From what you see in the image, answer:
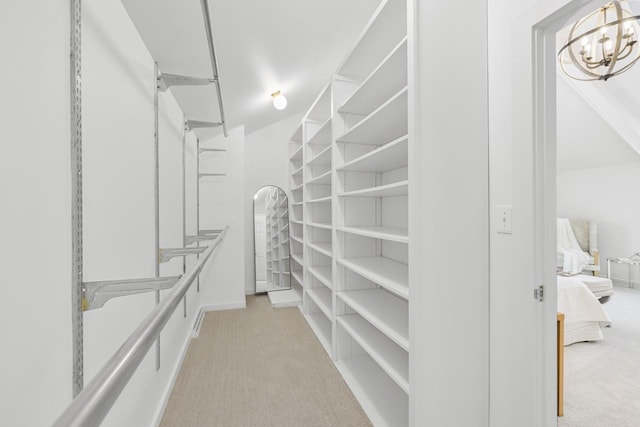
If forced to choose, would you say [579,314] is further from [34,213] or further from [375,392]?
[34,213]

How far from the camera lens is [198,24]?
4.53ft

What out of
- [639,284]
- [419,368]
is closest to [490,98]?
[419,368]

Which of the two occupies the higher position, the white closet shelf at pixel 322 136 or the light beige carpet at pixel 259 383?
the white closet shelf at pixel 322 136

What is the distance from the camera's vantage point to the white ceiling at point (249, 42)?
53.4 inches

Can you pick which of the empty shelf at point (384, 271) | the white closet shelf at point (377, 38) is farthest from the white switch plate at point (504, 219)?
the white closet shelf at point (377, 38)

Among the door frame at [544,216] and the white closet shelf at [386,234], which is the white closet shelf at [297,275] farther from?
the door frame at [544,216]

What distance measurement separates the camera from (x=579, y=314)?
2541mm

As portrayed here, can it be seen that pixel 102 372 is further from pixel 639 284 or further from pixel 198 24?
pixel 639 284

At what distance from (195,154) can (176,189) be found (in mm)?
931

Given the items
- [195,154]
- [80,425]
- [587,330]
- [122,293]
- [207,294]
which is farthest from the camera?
[207,294]

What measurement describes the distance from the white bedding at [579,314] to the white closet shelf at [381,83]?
7.91 ft

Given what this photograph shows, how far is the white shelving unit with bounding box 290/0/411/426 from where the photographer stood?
155cm

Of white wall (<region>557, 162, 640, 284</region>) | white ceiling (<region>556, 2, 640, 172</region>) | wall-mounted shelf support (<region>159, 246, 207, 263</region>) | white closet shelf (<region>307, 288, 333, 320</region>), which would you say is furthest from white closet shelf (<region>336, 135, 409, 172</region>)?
white wall (<region>557, 162, 640, 284</region>)

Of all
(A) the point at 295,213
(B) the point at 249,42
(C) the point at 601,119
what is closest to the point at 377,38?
(B) the point at 249,42
